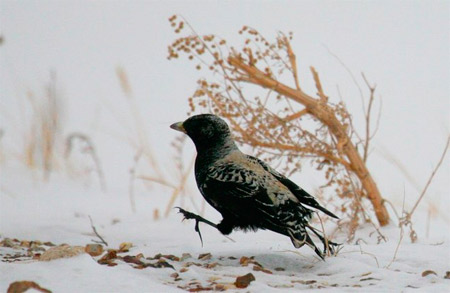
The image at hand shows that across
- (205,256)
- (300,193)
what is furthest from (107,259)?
(300,193)

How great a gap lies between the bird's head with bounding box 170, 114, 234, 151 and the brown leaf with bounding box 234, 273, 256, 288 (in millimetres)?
708

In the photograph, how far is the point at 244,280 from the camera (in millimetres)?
2943

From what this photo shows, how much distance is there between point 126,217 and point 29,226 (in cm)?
87

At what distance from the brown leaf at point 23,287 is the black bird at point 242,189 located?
0.90 metres

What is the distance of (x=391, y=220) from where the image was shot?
4.88 metres

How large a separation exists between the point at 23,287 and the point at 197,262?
3.32ft

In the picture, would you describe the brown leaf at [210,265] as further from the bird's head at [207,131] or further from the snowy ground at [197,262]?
the bird's head at [207,131]

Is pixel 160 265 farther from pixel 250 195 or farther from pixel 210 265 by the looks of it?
pixel 250 195

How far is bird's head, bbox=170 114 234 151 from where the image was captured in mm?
3469

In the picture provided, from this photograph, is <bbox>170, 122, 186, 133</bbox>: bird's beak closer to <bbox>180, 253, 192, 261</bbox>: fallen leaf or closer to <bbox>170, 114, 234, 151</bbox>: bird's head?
<bbox>170, 114, 234, 151</bbox>: bird's head

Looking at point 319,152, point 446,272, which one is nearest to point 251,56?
point 319,152

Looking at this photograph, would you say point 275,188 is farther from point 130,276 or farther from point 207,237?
point 207,237

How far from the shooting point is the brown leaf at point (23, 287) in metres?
2.61

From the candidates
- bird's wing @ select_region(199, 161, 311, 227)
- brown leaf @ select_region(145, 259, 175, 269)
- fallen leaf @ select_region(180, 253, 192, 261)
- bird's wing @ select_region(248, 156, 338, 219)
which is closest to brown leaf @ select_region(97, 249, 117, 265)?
brown leaf @ select_region(145, 259, 175, 269)
